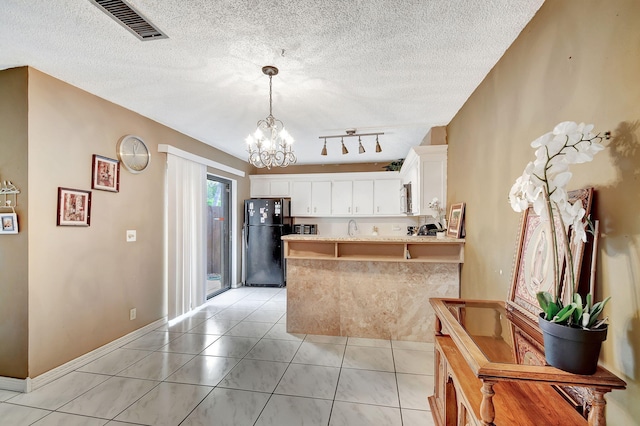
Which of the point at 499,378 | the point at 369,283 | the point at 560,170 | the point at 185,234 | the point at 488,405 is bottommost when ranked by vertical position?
the point at 369,283

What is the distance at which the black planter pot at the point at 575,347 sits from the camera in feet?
3.01

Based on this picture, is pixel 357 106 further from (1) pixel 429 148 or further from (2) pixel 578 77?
(2) pixel 578 77

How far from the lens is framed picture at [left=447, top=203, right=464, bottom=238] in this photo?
2.93 meters

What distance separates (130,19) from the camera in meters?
1.70

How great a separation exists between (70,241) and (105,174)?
73cm

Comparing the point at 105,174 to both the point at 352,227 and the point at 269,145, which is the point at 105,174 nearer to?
the point at 269,145

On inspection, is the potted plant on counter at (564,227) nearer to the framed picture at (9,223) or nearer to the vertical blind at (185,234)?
the framed picture at (9,223)

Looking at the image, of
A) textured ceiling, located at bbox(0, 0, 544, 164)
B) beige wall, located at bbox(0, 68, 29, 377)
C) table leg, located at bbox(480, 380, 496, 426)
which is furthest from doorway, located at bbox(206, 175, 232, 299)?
table leg, located at bbox(480, 380, 496, 426)

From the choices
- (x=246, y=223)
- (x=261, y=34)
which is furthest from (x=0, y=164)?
(x=246, y=223)

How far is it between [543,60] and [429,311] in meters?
2.54

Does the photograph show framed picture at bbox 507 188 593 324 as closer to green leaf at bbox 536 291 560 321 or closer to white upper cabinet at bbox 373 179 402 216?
green leaf at bbox 536 291 560 321

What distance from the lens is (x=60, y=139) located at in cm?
247

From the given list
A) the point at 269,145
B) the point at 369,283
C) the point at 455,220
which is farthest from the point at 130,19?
the point at 455,220

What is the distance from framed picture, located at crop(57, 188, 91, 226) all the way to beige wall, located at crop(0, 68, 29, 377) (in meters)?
0.23
